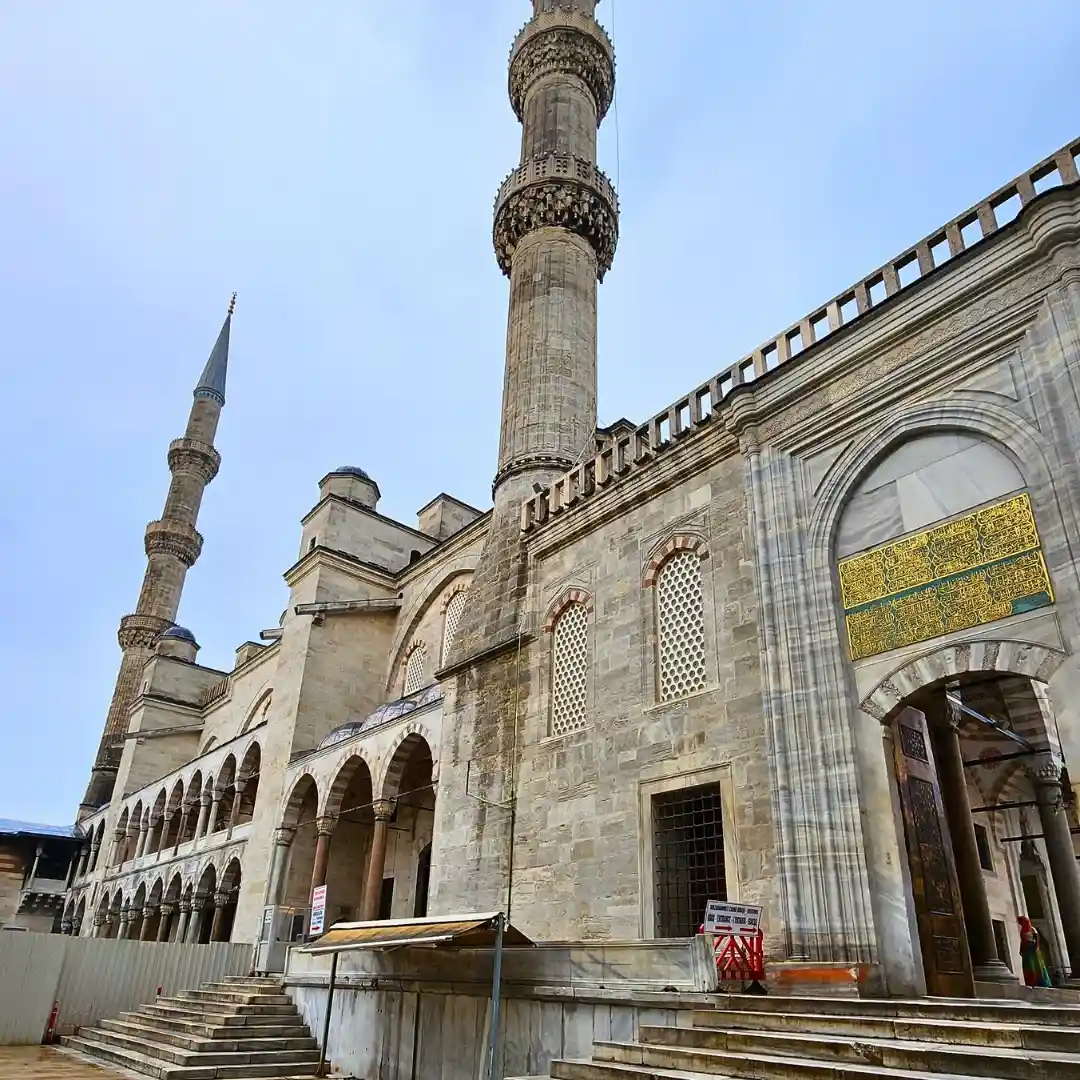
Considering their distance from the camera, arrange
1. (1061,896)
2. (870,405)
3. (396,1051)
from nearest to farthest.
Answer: (870,405)
(396,1051)
(1061,896)

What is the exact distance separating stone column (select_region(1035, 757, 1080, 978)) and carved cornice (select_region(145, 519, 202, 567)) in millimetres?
31481

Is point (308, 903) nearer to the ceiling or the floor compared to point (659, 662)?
nearer to the floor

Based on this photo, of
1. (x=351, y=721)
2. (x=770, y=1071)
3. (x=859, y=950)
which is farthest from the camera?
(x=351, y=721)

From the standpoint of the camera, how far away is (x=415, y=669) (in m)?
19.1

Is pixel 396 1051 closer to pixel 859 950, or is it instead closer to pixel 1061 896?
pixel 859 950

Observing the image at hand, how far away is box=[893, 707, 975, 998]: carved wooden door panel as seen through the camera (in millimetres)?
6328

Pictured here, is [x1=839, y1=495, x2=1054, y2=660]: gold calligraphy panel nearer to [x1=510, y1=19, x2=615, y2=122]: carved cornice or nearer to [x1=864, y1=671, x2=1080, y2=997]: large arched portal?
[x1=864, y1=671, x2=1080, y2=997]: large arched portal

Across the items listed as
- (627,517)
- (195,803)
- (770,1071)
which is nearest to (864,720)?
(770,1071)

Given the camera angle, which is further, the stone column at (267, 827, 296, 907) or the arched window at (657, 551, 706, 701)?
the stone column at (267, 827, 296, 907)

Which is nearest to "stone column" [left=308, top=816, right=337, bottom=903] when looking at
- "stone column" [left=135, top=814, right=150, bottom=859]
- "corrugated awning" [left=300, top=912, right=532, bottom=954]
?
"corrugated awning" [left=300, top=912, right=532, bottom=954]

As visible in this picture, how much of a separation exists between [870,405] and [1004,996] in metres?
4.97

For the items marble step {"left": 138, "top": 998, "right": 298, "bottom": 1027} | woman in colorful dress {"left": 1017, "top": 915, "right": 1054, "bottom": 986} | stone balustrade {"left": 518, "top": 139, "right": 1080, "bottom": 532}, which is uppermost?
stone balustrade {"left": 518, "top": 139, "right": 1080, "bottom": 532}

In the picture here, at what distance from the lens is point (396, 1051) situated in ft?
27.8

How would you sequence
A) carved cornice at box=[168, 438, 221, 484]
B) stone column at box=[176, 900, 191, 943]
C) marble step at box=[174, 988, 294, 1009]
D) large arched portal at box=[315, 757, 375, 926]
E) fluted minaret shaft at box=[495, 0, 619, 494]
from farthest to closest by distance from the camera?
carved cornice at box=[168, 438, 221, 484]
stone column at box=[176, 900, 191, 943]
large arched portal at box=[315, 757, 375, 926]
fluted minaret shaft at box=[495, 0, 619, 494]
marble step at box=[174, 988, 294, 1009]
